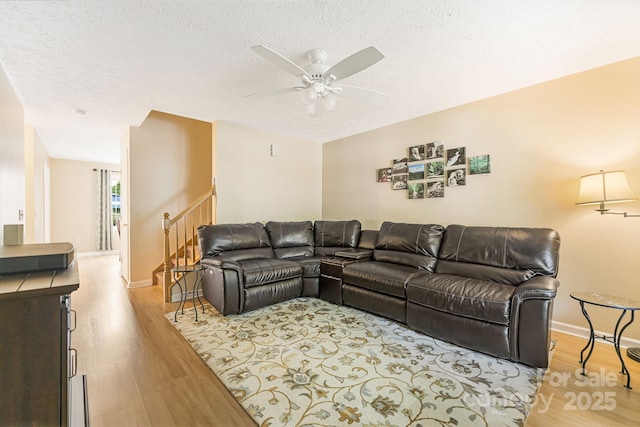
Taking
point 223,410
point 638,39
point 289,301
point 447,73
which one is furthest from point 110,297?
point 638,39

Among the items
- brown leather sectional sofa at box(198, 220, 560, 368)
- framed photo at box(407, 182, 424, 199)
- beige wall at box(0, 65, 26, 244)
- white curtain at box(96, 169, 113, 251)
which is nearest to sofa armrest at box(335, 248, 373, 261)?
brown leather sectional sofa at box(198, 220, 560, 368)

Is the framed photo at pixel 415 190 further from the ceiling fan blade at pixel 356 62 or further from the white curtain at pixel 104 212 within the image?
the white curtain at pixel 104 212

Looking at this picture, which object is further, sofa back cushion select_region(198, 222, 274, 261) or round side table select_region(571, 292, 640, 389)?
sofa back cushion select_region(198, 222, 274, 261)

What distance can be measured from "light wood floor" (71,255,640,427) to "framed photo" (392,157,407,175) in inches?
100

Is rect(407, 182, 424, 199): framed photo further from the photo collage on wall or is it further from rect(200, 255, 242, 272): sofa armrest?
rect(200, 255, 242, 272): sofa armrest

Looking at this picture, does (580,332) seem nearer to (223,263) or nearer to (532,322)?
(532,322)

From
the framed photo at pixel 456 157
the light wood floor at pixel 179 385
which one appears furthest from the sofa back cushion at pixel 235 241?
the framed photo at pixel 456 157

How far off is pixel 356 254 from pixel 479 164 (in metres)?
1.87

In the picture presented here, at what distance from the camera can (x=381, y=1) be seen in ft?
5.55

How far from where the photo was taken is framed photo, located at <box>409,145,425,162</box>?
380 centimetres

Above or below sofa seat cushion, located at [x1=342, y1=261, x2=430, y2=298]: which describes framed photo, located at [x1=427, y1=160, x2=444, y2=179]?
above

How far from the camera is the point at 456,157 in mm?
3463

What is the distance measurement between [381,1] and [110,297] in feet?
15.0

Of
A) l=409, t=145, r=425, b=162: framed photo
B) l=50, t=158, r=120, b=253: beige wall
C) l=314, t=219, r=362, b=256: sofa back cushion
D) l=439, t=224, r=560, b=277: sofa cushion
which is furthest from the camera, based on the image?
l=50, t=158, r=120, b=253: beige wall
